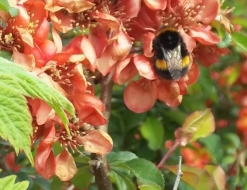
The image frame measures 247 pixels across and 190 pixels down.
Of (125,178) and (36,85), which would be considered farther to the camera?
(125,178)

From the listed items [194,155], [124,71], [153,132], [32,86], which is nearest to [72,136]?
[124,71]

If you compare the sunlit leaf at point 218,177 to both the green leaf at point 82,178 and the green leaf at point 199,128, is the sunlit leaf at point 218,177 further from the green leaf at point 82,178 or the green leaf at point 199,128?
the green leaf at point 82,178

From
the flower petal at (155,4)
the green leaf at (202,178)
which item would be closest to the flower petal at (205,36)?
the flower petal at (155,4)

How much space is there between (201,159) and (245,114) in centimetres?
32

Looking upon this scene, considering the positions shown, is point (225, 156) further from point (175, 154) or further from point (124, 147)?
point (124, 147)

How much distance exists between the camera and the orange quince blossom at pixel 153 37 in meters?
1.25

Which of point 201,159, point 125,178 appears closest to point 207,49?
point 125,178

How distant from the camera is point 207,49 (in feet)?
4.59

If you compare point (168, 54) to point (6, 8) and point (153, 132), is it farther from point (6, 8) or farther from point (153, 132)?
point (153, 132)

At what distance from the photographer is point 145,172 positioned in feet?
4.32

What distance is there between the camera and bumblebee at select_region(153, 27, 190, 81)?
1268mm

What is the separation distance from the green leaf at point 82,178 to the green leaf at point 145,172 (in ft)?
0.32

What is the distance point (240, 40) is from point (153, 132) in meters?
0.58

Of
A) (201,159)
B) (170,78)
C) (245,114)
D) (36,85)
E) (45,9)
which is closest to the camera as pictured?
(36,85)
